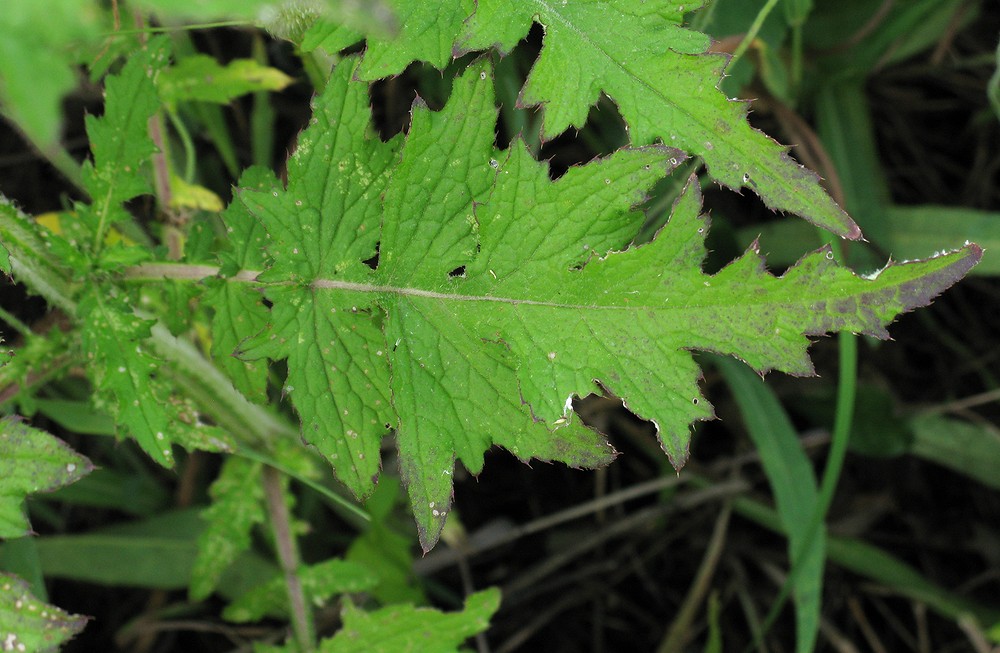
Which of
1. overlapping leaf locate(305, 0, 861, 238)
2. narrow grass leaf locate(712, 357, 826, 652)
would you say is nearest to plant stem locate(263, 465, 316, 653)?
overlapping leaf locate(305, 0, 861, 238)

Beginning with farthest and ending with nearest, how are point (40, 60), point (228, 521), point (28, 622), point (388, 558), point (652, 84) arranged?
point (388, 558) < point (228, 521) < point (28, 622) < point (652, 84) < point (40, 60)

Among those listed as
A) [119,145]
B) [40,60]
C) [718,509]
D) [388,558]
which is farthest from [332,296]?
[718,509]

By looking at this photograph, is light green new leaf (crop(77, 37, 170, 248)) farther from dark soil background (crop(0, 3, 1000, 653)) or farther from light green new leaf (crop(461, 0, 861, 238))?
dark soil background (crop(0, 3, 1000, 653))

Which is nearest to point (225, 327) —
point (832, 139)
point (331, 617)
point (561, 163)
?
point (331, 617)

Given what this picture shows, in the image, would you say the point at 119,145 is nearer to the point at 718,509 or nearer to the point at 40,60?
the point at 40,60

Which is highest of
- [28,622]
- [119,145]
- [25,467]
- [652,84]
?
[652,84]

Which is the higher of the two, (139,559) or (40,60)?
(40,60)

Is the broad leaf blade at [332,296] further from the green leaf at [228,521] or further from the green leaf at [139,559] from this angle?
the green leaf at [139,559]

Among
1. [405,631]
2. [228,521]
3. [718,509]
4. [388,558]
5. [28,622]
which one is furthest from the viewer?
[718,509]
